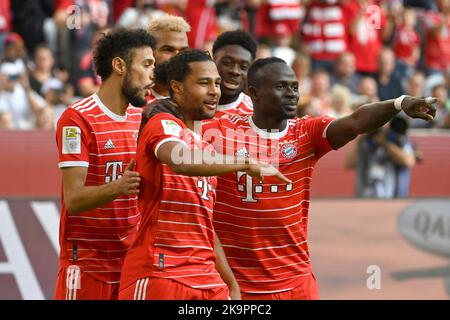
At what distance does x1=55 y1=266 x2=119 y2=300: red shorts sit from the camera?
21.1 ft

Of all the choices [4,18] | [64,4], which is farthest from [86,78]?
[4,18]

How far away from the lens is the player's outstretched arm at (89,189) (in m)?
5.62

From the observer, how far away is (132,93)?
20.7 ft

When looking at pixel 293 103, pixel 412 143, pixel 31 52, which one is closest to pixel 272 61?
pixel 293 103

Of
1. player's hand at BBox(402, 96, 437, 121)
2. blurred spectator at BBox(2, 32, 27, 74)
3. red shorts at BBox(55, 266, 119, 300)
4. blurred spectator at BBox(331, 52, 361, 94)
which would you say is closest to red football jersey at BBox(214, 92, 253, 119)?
red shorts at BBox(55, 266, 119, 300)

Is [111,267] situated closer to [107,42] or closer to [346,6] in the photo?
[107,42]

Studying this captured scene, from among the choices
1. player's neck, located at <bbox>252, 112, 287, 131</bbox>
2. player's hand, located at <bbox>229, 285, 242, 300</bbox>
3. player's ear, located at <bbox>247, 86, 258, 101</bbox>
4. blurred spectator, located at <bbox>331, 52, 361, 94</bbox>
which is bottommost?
player's hand, located at <bbox>229, 285, 242, 300</bbox>

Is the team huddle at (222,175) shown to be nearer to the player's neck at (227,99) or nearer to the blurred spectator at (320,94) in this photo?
the player's neck at (227,99)

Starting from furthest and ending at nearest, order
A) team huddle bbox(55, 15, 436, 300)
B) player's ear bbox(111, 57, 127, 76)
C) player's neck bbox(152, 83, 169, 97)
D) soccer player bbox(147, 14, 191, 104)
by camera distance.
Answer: soccer player bbox(147, 14, 191, 104) → player's neck bbox(152, 83, 169, 97) → player's ear bbox(111, 57, 127, 76) → team huddle bbox(55, 15, 436, 300)

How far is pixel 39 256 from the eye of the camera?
30.3ft

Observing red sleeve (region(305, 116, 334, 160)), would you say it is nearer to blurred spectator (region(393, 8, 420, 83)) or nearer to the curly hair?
the curly hair

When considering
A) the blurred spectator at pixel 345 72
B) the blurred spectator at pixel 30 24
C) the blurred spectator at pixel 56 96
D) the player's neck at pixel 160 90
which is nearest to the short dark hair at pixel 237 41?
the player's neck at pixel 160 90

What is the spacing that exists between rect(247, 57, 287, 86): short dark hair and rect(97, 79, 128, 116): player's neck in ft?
2.55

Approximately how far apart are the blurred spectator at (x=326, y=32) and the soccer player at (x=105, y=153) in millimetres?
7620
